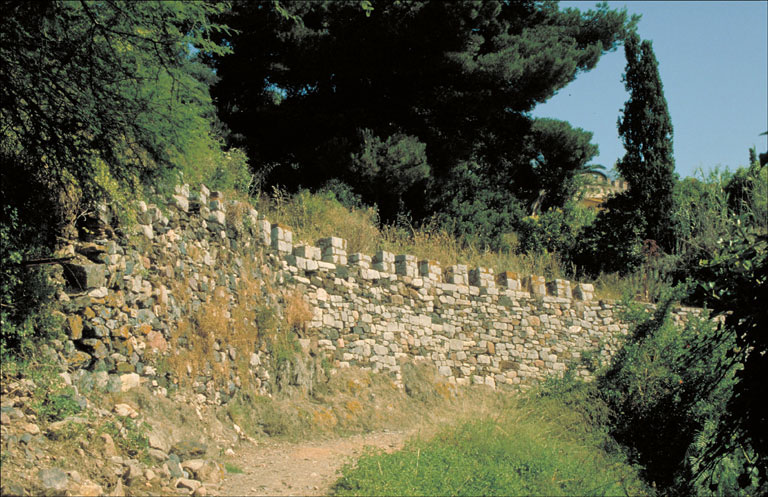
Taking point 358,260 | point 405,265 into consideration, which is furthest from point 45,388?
point 405,265

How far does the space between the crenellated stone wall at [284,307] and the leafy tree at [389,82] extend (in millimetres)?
3967

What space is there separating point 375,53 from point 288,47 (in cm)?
238

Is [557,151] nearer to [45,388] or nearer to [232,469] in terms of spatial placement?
[232,469]

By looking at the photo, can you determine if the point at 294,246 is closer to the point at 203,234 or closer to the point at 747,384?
the point at 203,234

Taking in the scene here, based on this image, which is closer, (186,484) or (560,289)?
(186,484)

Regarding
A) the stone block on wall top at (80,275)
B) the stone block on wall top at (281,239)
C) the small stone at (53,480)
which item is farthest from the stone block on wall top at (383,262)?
the small stone at (53,480)

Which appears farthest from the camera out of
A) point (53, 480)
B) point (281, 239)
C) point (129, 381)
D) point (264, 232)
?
point (281, 239)

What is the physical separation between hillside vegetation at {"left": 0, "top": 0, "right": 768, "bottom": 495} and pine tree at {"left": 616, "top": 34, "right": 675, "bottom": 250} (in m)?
0.07

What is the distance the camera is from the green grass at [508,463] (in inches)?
236

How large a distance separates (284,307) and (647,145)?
12.0 m

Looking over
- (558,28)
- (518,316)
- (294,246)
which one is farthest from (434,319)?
(558,28)

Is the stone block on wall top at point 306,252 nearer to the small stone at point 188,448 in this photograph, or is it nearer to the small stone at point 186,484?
the small stone at point 188,448

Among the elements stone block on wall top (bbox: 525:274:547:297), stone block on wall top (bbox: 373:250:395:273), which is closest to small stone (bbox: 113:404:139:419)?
stone block on wall top (bbox: 373:250:395:273)

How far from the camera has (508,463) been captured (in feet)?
23.3
